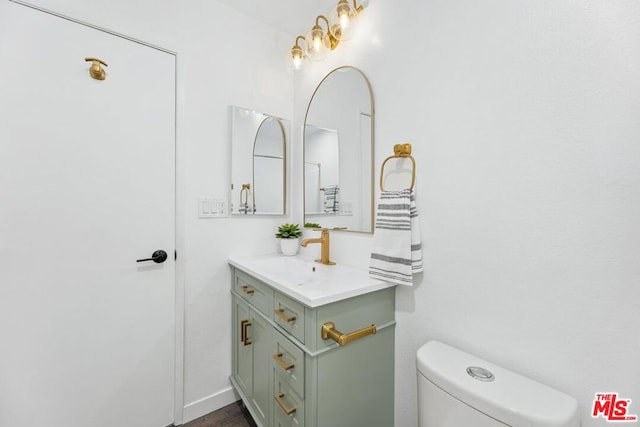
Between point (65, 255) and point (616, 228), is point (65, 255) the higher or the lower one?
the lower one

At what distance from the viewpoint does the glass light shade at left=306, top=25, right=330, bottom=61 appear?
154 centimetres

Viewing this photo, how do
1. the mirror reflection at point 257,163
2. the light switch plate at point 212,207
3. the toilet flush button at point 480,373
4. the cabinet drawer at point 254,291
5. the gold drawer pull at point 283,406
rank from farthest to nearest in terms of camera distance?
1. the mirror reflection at point 257,163
2. the light switch plate at point 212,207
3. the cabinet drawer at point 254,291
4. the gold drawer pull at point 283,406
5. the toilet flush button at point 480,373

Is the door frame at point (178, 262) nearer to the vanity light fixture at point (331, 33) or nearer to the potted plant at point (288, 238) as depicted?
the potted plant at point (288, 238)

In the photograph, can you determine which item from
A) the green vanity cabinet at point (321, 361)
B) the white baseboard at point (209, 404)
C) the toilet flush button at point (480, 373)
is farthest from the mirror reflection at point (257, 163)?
the toilet flush button at point (480, 373)

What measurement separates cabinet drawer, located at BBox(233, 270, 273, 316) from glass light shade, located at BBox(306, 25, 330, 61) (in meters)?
1.45

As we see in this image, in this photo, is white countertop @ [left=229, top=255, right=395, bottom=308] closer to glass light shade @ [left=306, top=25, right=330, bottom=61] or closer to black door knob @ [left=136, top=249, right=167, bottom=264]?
black door knob @ [left=136, top=249, right=167, bottom=264]

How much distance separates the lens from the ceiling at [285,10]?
1.62 metres

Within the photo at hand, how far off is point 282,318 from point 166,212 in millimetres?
939

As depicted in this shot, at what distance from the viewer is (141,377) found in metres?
1.39

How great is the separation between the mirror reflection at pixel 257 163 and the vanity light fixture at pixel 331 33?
1.50ft

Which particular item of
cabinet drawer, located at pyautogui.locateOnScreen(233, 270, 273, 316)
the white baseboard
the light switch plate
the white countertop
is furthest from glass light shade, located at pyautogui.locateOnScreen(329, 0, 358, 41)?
the white baseboard

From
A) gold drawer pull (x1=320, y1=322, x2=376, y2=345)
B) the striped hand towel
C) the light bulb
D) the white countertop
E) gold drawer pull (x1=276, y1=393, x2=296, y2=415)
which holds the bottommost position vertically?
gold drawer pull (x1=276, y1=393, x2=296, y2=415)

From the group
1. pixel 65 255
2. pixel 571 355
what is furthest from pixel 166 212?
pixel 571 355

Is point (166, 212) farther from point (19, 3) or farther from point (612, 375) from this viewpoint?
point (612, 375)
